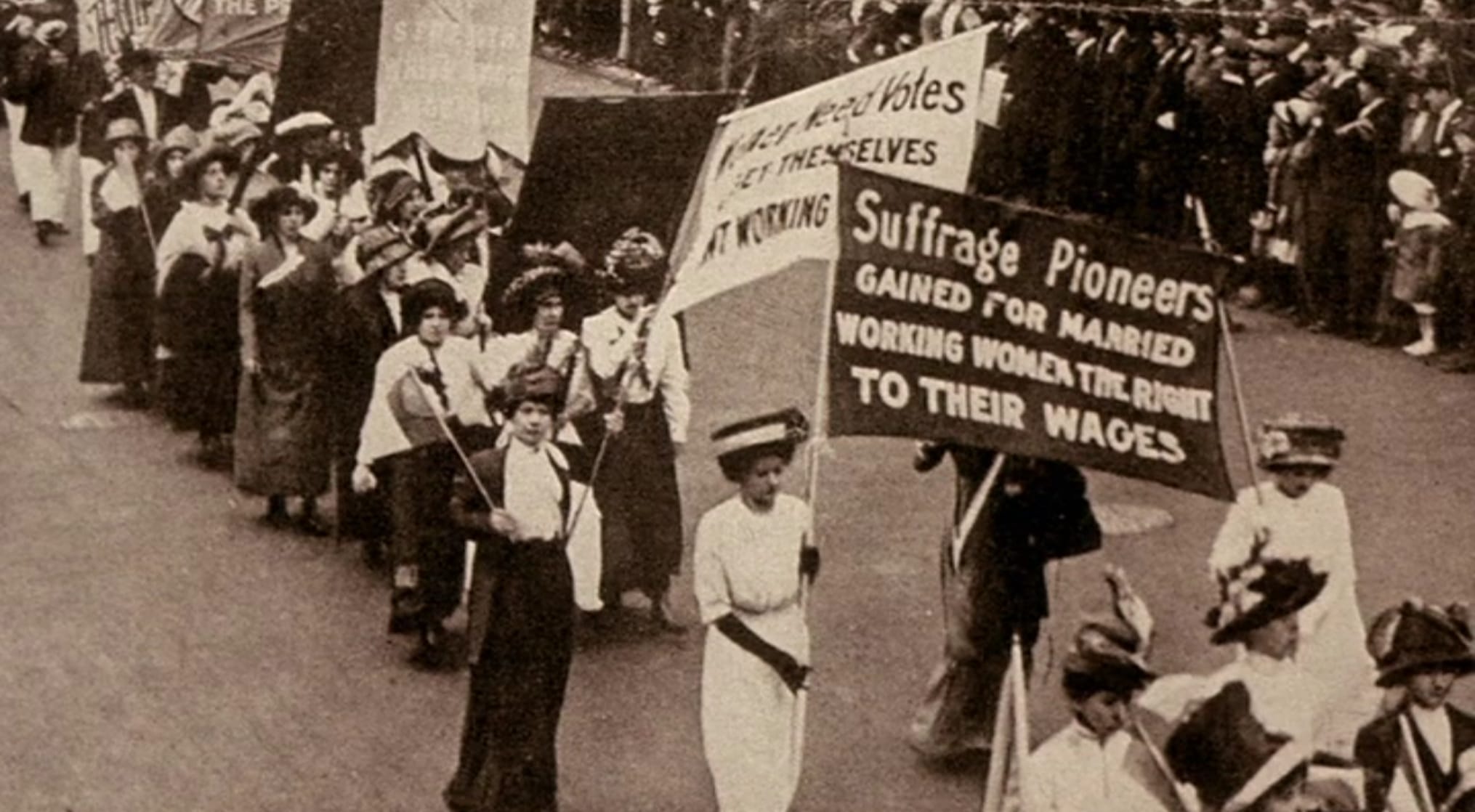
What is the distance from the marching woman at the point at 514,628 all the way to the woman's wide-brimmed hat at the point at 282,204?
3.08 metres

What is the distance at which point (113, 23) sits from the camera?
50.7ft

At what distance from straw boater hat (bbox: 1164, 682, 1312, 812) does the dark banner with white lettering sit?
25.6 inches

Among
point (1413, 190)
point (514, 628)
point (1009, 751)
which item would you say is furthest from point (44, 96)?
point (1009, 751)

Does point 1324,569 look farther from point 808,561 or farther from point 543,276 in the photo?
point 543,276

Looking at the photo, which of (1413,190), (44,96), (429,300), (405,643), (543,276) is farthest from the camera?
(44,96)

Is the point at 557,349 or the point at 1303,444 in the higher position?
the point at 1303,444

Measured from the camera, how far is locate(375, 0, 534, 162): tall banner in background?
1113 centimetres

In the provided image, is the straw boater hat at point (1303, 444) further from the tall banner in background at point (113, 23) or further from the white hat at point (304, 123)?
the tall banner in background at point (113, 23)

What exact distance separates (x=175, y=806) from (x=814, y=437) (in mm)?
2676

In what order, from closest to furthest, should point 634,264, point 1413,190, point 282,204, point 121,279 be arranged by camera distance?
1. point 634,264
2. point 282,204
3. point 1413,190
4. point 121,279

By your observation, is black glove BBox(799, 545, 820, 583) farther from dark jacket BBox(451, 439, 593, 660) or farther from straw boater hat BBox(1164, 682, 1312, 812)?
straw boater hat BBox(1164, 682, 1312, 812)

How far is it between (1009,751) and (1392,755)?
1.11m

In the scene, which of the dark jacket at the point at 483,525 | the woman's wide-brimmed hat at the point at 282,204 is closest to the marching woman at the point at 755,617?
the dark jacket at the point at 483,525

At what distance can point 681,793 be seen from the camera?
29.7ft
